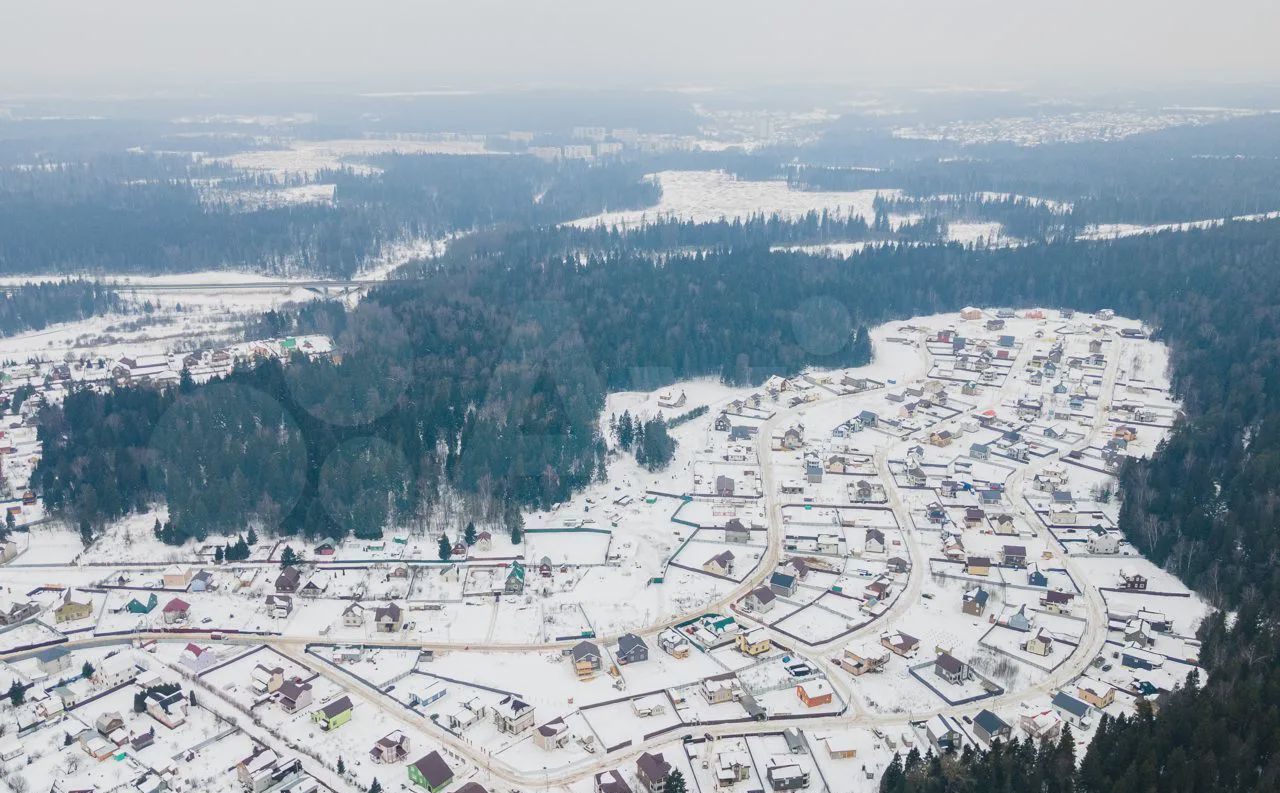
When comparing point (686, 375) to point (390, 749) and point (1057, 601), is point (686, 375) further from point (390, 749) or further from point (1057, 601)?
point (390, 749)

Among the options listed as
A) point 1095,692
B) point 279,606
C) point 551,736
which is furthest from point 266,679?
point 1095,692

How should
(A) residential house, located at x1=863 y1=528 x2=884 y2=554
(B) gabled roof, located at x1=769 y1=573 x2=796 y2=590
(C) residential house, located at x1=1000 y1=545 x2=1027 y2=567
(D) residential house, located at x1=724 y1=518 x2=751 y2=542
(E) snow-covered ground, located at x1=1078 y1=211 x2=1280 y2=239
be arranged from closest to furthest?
(B) gabled roof, located at x1=769 y1=573 x2=796 y2=590 < (C) residential house, located at x1=1000 y1=545 x2=1027 y2=567 < (A) residential house, located at x1=863 y1=528 x2=884 y2=554 < (D) residential house, located at x1=724 y1=518 x2=751 y2=542 < (E) snow-covered ground, located at x1=1078 y1=211 x2=1280 y2=239

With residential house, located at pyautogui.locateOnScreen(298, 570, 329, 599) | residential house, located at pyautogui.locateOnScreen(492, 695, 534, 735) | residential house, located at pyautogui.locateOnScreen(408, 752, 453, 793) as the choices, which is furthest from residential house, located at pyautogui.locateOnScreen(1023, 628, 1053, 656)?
residential house, located at pyautogui.locateOnScreen(298, 570, 329, 599)

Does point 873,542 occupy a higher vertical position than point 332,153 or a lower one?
lower

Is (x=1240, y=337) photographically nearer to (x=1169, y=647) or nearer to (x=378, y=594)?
(x=1169, y=647)

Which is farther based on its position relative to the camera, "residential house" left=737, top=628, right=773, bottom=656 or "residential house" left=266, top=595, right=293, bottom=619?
"residential house" left=266, top=595, right=293, bottom=619

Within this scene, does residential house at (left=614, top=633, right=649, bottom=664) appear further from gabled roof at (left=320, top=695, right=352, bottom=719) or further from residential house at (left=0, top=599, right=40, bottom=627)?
residential house at (left=0, top=599, right=40, bottom=627)

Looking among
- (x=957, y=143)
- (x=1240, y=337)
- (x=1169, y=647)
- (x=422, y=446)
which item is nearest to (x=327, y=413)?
(x=422, y=446)
